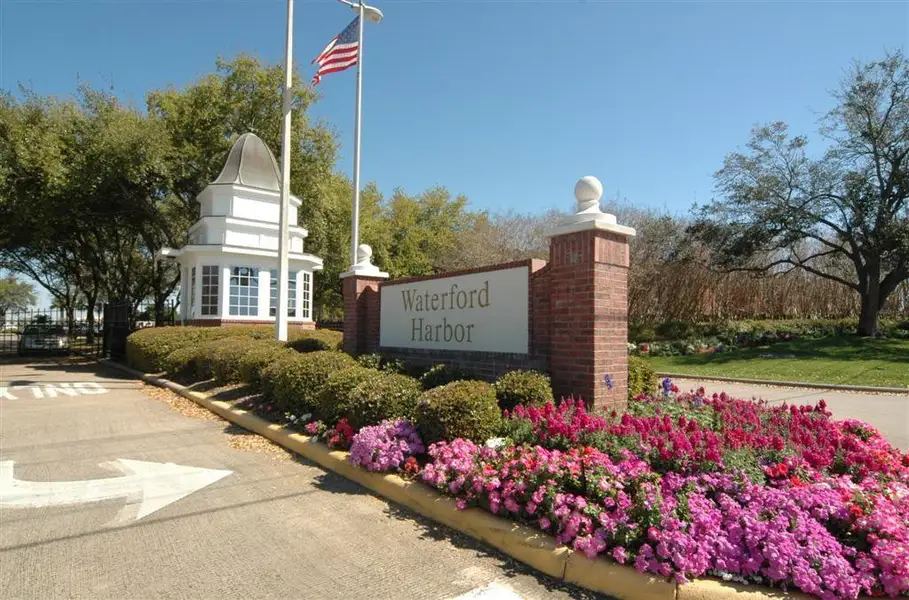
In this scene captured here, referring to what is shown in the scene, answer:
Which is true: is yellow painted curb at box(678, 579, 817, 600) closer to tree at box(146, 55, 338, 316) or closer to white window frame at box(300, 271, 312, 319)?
white window frame at box(300, 271, 312, 319)

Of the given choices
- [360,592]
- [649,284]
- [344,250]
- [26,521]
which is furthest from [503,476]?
[344,250]

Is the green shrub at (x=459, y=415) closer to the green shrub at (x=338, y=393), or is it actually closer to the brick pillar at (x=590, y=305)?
the brick pillar at (x=590, y=305)

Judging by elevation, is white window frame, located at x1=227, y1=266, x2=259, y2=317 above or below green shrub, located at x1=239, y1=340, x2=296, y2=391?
above

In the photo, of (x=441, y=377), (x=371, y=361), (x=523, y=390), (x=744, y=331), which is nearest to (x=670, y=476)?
(x=523, y=390)

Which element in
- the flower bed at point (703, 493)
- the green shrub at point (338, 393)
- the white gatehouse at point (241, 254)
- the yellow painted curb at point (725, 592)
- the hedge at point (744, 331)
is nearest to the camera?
the yellow painted curb at point (725, 592)

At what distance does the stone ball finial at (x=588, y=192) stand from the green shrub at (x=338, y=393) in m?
3.06

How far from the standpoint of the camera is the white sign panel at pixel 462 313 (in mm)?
6664

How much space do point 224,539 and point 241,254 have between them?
16041 millimetres

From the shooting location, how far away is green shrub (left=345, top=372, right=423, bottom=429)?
5938mm

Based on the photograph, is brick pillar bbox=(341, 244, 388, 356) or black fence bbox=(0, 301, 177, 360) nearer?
brick pillar bbox=(341, 244, 388, 356)

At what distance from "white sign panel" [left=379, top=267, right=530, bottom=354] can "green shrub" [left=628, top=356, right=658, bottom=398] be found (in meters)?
1.40

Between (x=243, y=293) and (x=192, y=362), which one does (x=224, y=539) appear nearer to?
(x=192, y=362)

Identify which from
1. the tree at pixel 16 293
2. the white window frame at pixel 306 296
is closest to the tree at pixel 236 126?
the white window frame at pixel 306 296

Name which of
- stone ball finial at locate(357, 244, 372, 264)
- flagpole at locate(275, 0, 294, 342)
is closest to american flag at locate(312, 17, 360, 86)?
flagpole at locate(275, 0, 294, 342)
